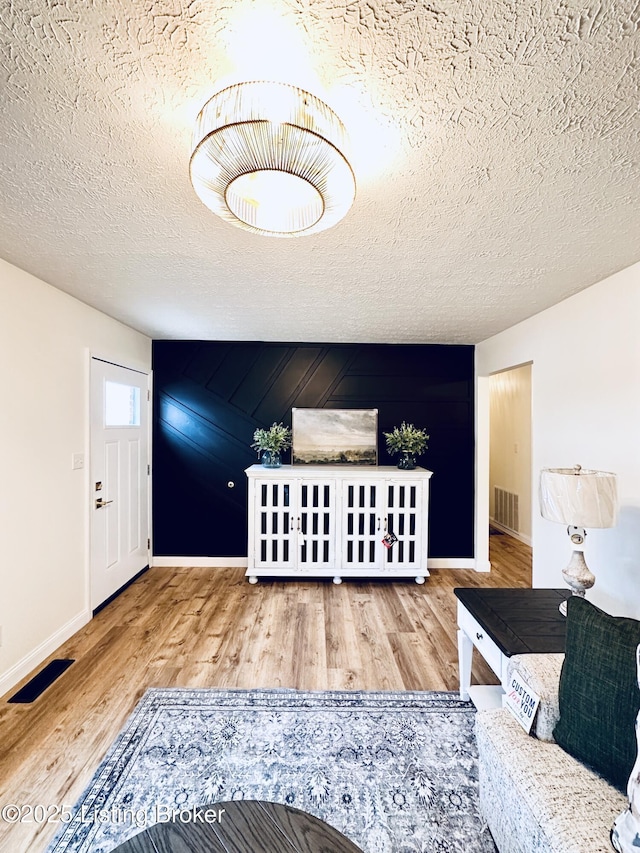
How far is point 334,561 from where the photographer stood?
3682mm

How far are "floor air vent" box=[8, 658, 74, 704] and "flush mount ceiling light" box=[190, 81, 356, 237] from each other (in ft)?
8.97

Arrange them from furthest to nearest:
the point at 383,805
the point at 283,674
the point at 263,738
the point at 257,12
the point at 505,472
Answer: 1. the point at 505,472
2. the point at 283,674
3. the point at 263,738
4. the point at 383,805
5. the point at 257,12

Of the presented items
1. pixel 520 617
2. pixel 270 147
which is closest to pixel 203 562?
pixel 520 617

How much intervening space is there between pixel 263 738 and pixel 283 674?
1.61 feet

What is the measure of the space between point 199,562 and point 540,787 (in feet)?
11.9

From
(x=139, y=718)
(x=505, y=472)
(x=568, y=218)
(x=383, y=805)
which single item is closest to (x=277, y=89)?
(x=568, y=218)

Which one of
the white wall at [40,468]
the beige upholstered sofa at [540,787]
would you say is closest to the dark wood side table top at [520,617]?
the beige upholstered sofa at [540,787]

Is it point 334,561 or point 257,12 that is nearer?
point 257,12

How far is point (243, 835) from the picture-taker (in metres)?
0.97

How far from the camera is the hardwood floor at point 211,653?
1.73m

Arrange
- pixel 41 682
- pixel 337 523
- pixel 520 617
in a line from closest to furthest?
pixel 520 617
pixel 41 682
pixel 337 523

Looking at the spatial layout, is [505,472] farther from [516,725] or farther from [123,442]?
[123,442]

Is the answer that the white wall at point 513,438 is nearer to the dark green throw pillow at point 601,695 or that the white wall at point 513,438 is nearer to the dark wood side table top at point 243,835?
the dark green throw pillow at point 601,695

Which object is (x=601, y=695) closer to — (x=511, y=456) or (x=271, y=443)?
(x=271, y=443)
